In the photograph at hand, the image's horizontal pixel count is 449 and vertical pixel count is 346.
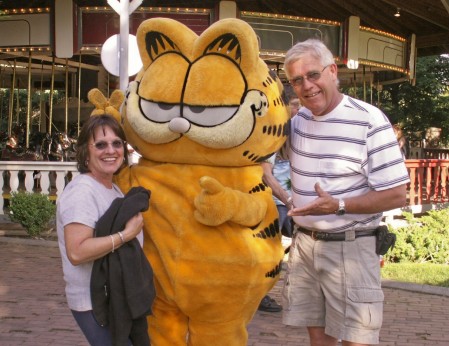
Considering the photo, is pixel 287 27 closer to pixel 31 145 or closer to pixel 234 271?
pixel 31 145

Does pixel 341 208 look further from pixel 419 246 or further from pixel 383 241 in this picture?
pixel 419 246

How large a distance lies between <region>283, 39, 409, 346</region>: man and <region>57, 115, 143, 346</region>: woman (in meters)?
0.87

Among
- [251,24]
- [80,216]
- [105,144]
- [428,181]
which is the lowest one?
[428,181]

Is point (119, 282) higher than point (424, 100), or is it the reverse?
point (424, 100)

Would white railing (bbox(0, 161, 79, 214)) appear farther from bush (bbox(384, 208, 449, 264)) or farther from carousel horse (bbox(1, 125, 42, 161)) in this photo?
bush (bbox(384, 208, 449, 264))

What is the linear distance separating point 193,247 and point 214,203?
311 millimetres

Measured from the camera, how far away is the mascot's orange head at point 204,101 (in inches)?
126

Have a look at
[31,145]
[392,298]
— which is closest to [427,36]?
[31,145]

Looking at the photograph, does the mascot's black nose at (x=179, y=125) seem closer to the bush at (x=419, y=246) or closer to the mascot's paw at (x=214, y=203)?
the mascot's paw at (x=214, y=203)

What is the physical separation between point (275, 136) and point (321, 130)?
265mm

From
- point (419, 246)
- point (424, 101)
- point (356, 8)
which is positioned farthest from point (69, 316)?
point (424, 101)

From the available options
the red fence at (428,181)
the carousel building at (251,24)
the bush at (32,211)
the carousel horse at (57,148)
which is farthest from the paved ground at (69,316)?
the carousel horse at (57,148)

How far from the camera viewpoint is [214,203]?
9.99 feet

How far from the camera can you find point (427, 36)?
16.9 meters
